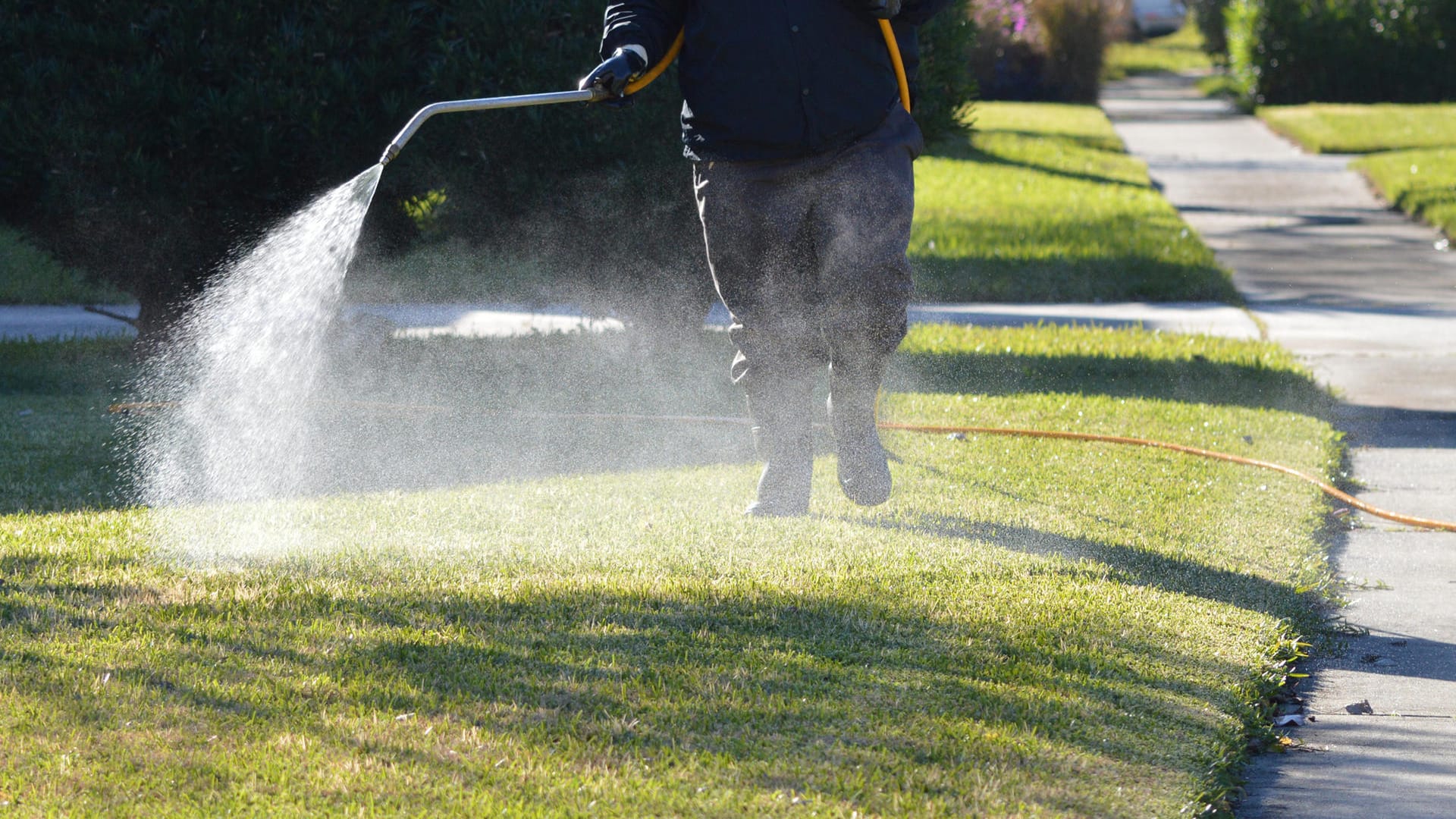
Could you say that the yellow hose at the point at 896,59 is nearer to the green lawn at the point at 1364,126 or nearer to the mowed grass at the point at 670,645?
the mowed grass at the point at 670,645

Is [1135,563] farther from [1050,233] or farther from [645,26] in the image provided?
[1050,233]

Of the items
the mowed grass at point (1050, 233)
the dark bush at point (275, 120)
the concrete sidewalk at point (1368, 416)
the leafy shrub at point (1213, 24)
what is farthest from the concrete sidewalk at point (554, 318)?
the leafy shrub at point (1213, 24)

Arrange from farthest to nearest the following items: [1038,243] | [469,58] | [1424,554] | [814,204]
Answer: [1038,243]
[469,58]
[1424,554]
[814,204]

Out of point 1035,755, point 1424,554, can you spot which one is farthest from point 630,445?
point 1035,755

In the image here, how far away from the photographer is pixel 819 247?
4.84 metres

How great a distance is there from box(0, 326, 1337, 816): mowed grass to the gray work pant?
565mm

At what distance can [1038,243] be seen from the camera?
1237cm

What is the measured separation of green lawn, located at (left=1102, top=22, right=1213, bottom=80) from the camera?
1505 inches

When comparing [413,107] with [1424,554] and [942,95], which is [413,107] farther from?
[1424,554]

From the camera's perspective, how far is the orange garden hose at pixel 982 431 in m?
5.66

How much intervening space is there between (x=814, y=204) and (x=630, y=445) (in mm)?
1829

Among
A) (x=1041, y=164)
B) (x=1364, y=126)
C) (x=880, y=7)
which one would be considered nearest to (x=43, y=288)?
(x=880, y=7)

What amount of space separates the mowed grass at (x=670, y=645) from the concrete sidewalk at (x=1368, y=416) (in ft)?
0.53

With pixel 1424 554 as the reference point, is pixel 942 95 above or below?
above
